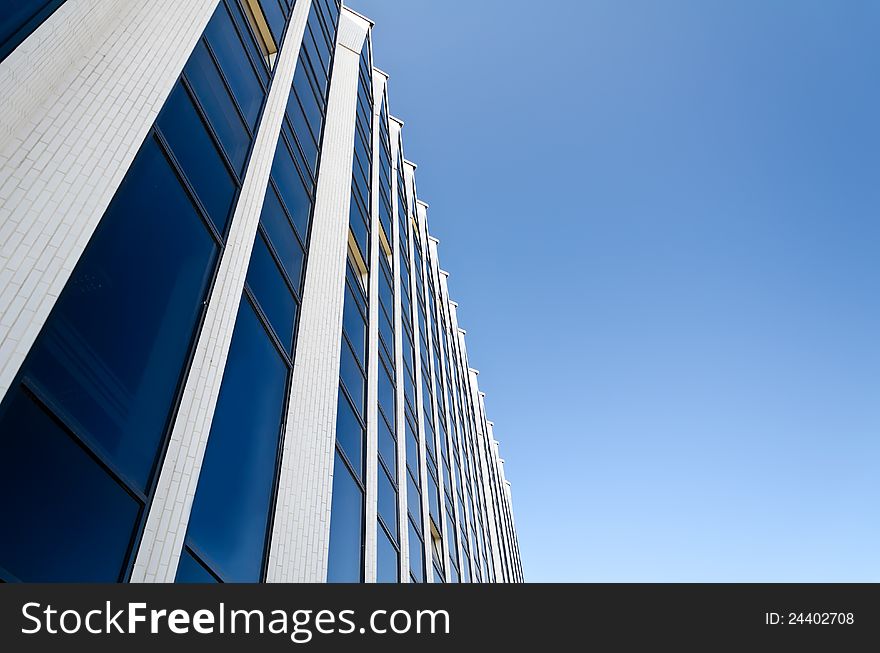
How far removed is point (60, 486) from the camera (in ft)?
16.7

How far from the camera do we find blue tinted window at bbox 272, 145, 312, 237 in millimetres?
11430

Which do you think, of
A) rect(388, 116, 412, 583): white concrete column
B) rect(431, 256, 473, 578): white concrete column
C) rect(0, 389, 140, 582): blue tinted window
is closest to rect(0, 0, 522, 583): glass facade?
rect(0, 389, 140, 582): blue tinted window

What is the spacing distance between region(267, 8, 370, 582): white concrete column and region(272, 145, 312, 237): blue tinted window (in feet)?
1.46

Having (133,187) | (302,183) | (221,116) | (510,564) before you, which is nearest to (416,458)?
(302,183)

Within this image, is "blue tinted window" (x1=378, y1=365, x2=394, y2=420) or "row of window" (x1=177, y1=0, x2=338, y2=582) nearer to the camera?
"row of window" (x1=177, y1=0, x2=338, y2=582)

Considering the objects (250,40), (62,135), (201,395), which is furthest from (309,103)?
(201,395)

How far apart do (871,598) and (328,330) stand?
9.04 metres

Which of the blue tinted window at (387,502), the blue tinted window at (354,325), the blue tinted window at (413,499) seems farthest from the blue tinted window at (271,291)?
the blue tinted window at (413,499)

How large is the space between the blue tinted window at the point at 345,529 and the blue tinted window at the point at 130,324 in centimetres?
501

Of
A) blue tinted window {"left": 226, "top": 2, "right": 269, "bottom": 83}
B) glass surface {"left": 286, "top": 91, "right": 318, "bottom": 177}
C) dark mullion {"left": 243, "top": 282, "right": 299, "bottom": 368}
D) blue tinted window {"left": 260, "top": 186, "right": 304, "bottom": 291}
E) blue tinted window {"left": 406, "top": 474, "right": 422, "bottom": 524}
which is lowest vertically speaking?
dark mullion {"left": 243, "top": 282, "right": 299, "bottom": 368}

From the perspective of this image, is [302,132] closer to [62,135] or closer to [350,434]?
[350,434]

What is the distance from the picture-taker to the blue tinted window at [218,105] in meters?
8.64

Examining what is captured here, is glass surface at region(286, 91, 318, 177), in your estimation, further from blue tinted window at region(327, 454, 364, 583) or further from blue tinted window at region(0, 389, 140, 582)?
blue tinted window at region(0, 389, 140, 582)

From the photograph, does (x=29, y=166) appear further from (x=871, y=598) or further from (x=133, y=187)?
(x=871, y=598)
